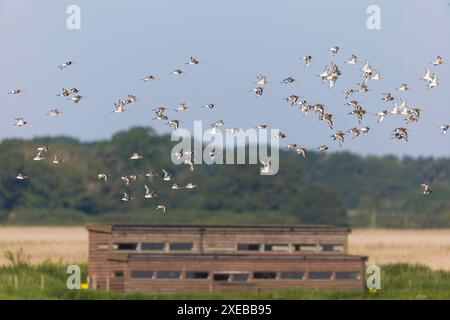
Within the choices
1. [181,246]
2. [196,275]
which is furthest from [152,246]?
[196,275]

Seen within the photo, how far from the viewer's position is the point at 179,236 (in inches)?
4601

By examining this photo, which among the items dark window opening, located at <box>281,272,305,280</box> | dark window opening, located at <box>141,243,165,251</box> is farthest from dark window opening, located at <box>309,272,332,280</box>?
dark window opening, located at <box>141,243,165,251</box>

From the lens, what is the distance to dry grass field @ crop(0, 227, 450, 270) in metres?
145

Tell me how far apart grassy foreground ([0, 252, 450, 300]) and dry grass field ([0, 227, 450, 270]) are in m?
7.40

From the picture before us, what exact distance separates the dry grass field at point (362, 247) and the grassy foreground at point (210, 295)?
7404 millimetres

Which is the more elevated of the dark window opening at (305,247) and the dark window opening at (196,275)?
the dark window opening at (305,247)

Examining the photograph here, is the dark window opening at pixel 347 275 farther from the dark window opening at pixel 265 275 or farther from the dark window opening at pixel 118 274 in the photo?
the dark window opening at pixel 118 274

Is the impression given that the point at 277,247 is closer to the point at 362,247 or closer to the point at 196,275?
the point at 196,275

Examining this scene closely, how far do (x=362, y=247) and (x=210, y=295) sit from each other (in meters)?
60.0

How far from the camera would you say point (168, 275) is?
111 m

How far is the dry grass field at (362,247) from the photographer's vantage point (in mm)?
144875

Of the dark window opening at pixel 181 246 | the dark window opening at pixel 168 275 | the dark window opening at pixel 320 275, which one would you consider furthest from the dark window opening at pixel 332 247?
the dark window opening at pixel 168 275
